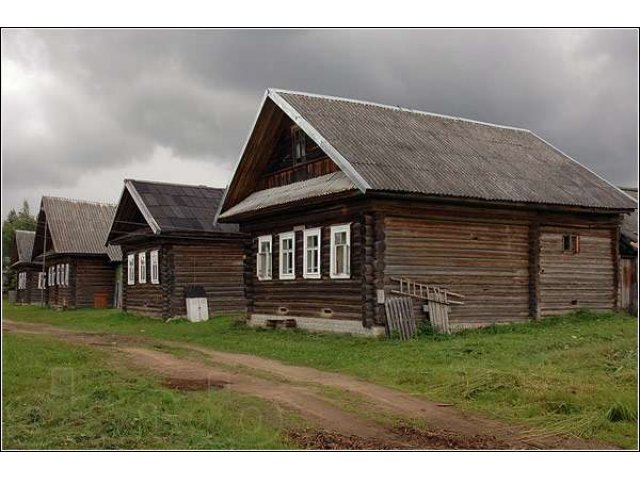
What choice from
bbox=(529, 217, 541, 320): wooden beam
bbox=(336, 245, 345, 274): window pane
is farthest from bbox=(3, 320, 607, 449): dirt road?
bbox=(529, 217, 541, 320): wooden beam

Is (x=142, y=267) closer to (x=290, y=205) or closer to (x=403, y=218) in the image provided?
(x=290, y=205)

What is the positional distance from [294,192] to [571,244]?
24.8 feet

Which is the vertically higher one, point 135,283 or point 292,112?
point 292,112

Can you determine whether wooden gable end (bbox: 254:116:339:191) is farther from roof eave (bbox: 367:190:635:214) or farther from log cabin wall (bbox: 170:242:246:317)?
log cabin wall (bbox: 170:242:246:317)

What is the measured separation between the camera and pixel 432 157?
701 inches

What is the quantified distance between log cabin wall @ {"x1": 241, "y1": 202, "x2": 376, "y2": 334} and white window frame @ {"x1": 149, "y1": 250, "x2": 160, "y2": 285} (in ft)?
18.7

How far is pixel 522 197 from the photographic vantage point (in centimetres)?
1731

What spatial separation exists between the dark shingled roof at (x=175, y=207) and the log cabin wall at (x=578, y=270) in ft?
36.4

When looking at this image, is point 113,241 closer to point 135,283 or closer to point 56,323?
point 135,283

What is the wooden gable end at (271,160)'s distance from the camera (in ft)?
61.5

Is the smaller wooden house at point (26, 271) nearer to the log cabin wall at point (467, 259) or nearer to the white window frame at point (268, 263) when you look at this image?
the white window frame at point (268, 263)

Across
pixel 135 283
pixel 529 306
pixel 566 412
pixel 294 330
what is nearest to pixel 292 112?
pixel 294 330

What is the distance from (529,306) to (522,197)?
2.88 metres

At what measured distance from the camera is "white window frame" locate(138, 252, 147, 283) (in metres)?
27.1
